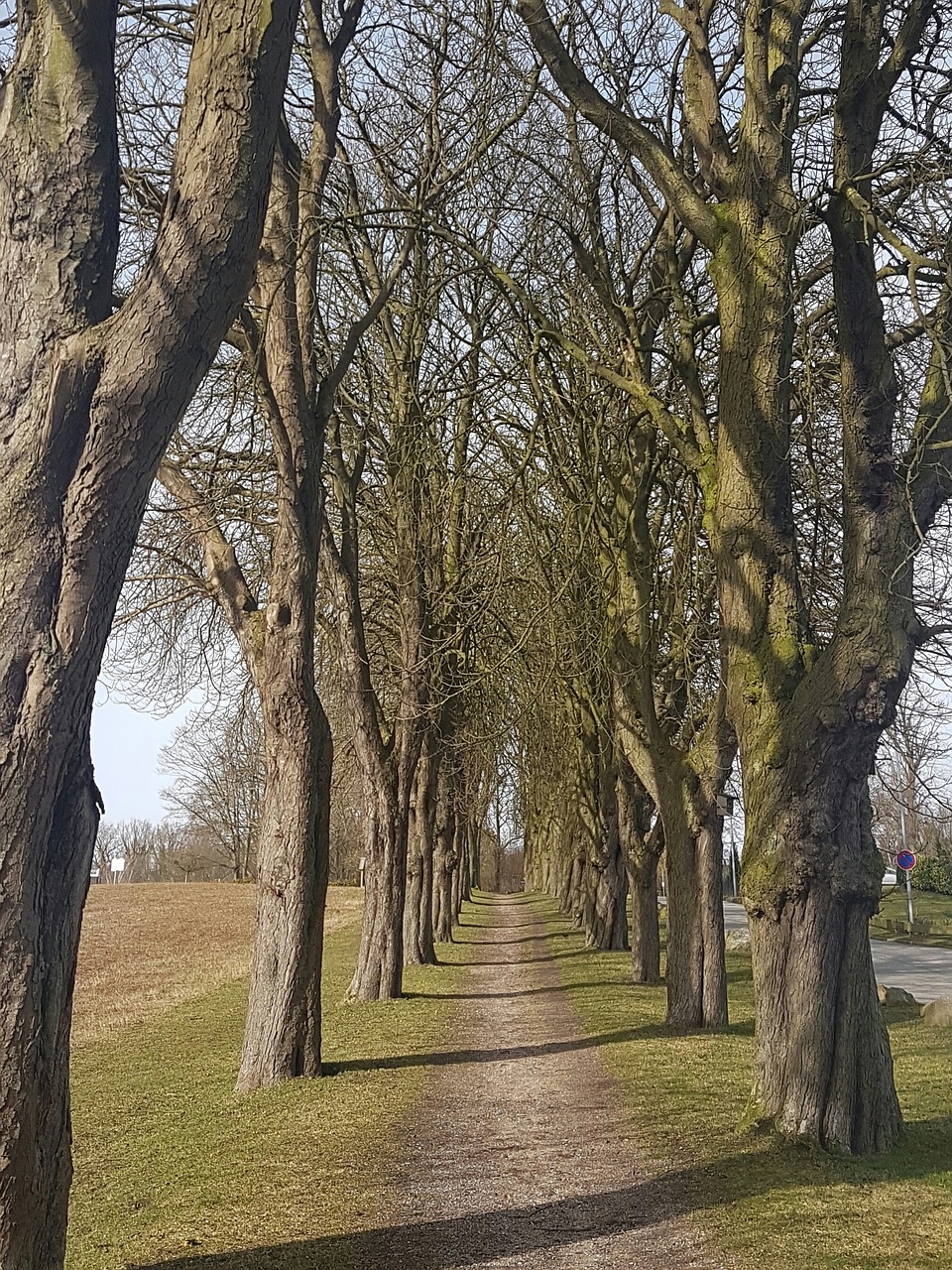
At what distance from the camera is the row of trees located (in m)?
4.02

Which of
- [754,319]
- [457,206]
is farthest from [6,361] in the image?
[457,206]

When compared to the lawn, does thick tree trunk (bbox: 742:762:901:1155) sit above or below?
above

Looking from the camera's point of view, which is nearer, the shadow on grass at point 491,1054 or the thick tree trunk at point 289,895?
the thick tree trunk at point 289,895

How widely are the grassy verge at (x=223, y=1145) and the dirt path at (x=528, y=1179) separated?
299mm

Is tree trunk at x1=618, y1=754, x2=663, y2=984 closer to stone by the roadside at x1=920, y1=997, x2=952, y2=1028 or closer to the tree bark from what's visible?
stone by the roadside at x1=920, y1=997, x2=952, y2=1028

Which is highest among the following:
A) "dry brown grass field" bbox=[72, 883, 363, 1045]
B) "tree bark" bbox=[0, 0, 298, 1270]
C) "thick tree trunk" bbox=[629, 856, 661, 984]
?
"tree bark" bbox=[0, 0, 298, 1270]

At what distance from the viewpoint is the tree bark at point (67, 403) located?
3729 millimetres

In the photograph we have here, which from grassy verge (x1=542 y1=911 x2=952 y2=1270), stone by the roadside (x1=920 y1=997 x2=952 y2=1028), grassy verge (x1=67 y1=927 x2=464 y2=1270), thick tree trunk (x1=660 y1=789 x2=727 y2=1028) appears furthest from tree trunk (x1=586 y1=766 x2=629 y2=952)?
grassy verge (x1=542 y1=911 x2=952 y2=1270)

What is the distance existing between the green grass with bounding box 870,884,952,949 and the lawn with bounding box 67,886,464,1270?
1602 cm

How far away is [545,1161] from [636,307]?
8.53m

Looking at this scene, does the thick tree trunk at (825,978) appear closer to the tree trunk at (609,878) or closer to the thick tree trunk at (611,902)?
the tree trunk at (609,878)

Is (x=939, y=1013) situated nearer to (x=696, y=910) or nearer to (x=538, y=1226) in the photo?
(x=696, y=910)

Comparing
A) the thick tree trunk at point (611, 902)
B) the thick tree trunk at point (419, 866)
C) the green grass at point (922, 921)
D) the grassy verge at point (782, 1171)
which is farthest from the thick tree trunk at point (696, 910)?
the green grass at point (922, 921)

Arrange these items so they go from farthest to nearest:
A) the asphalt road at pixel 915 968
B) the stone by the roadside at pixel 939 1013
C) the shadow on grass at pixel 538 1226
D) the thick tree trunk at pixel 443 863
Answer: the thick tree trunk at pixel 443 863
the asphalt road at pixel 915 968
the stone by the roadside at pixel 939 1013
the shadow on grass at pixel 538 1226
